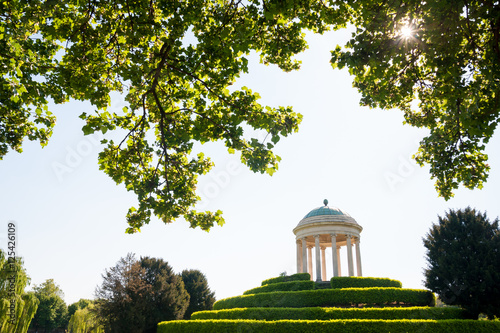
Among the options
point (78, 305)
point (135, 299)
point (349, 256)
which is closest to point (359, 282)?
point (349, 256)

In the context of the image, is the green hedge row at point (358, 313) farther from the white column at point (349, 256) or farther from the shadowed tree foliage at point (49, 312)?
the shadowed tree foliage at point (49, 312)

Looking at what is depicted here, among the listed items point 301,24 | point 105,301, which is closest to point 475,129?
point 301,24

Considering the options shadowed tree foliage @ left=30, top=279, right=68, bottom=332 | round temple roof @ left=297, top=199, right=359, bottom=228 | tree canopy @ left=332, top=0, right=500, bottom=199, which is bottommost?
shadowed tree foliage @ left=30, top=279, right=68, bottom=332

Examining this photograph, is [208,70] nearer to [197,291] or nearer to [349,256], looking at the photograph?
[349,256]

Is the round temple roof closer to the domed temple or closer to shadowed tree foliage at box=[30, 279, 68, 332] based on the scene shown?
the domed temple

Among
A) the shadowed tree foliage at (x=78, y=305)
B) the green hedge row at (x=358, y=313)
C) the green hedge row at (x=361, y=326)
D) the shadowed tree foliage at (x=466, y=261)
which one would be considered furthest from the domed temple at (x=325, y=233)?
the shadowed tree foliage at (x=78, y=305)

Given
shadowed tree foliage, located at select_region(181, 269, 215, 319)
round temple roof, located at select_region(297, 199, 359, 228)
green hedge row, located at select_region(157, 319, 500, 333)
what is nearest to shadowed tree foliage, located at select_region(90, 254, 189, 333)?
shadowed tree foliage, located at select_region(181, 269, 215, 319)

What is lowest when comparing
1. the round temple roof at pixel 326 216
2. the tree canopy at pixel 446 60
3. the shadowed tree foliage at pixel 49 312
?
the shadowed tree foliage at pixel 49 312

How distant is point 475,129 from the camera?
21.4 feet

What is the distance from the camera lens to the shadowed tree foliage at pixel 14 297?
22.0 m

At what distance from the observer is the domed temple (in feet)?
111

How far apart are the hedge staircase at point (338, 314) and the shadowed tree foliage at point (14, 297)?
398 inches

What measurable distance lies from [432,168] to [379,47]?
4767mm

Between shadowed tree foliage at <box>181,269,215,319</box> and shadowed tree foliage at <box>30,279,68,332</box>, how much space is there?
3235 cm
